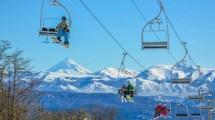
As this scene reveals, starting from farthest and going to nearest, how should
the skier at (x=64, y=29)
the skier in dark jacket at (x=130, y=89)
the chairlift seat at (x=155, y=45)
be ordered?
the skier in dark jacket at (x=130, y=89) < the chairlift seat at (x=155, y=45) < the skier at (x=64, y=29)

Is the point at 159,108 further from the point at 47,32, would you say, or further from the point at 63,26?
the point at 47,32

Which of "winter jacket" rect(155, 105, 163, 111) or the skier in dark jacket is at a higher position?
the skier in dark jacket

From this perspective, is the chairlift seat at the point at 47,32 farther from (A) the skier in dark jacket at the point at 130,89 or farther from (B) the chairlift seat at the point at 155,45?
(A) the skier in dark jacket at the point at 130,89

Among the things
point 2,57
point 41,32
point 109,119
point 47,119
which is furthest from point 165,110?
point 109,119

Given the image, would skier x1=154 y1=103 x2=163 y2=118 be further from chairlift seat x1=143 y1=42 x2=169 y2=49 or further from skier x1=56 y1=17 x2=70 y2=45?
skier x1=56 y1=17 x2=70 y2=45

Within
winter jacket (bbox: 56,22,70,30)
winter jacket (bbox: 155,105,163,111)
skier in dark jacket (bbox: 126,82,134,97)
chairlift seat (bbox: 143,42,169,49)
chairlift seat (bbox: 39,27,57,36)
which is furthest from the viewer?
winter jacket (bbox: 155,105,163,111)

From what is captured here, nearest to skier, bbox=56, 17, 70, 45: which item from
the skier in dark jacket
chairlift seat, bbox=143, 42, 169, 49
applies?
chairlift seat, bbox=143, 42, 169, 49

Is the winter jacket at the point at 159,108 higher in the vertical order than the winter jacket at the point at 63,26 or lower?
lower

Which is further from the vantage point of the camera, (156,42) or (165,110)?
(165,110)

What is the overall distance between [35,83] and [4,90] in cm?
301

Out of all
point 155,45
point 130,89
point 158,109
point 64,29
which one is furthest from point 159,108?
point 64,29

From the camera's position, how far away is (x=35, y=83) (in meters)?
54.6

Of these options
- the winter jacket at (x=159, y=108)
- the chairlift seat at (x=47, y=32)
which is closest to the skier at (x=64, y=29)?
the chairlift seat at (x=47, y=32)

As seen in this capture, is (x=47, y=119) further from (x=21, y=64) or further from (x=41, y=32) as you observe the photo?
Result: (x=41, y=32)
